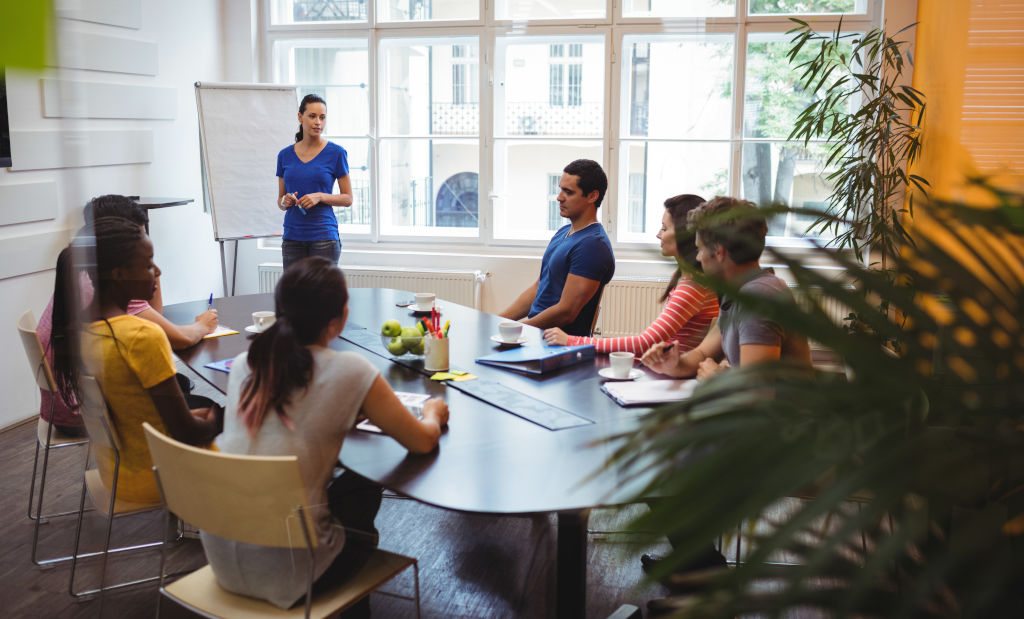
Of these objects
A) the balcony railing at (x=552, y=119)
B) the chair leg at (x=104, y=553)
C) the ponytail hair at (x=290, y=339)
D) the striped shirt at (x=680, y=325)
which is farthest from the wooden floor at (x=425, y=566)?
the balcony railing at (x=552, y=119)

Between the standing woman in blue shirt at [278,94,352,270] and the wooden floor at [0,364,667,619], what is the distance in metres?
1.95

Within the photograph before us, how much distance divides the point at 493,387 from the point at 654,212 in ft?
11.9

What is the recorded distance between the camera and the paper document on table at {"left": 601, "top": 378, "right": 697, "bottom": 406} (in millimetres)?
2232

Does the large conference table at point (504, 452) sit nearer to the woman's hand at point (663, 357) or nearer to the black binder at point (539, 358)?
the black binder at point (539, 358)

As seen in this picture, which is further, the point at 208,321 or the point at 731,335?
the point at 208,321

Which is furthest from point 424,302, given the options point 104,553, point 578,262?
point 104,553

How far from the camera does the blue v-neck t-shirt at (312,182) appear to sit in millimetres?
4891

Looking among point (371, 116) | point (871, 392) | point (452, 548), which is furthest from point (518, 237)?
point (871, 392)

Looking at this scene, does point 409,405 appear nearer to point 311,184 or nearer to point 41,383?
point 41,383

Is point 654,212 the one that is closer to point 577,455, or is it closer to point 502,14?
point 502,14

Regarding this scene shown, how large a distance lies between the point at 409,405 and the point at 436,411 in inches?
6.3

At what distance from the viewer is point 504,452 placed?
1.92 metres

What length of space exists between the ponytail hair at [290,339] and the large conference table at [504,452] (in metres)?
0.21

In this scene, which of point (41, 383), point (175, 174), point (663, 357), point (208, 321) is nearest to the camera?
point (663, 357)
